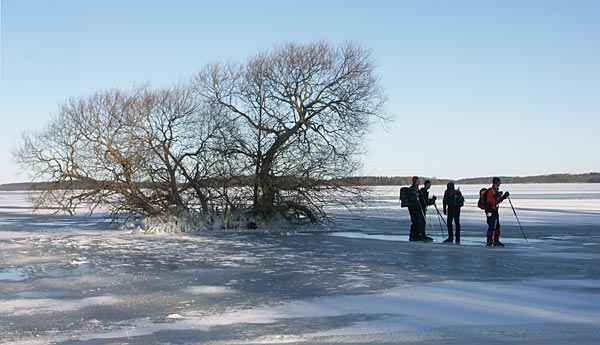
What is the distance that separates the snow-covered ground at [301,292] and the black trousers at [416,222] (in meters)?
0.50

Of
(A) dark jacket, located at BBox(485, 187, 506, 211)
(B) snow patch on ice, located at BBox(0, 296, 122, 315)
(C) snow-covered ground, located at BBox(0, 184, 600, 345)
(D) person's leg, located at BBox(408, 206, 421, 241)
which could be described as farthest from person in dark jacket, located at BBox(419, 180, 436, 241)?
(B) snow patch on ice, located at BBox(0, 296, 122, 315)

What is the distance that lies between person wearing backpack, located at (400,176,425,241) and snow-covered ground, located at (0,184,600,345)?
0.52 m

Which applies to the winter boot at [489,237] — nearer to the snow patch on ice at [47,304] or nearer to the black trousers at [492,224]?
the black trousers at [492,224]

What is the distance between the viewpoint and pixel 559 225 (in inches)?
815

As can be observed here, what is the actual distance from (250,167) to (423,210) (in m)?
7.10

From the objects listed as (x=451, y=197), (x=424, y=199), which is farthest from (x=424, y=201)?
(x=451, y=197)

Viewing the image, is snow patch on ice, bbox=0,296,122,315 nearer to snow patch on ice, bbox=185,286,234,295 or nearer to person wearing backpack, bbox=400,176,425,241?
snow patch on ice, bbox=185,286,234,295

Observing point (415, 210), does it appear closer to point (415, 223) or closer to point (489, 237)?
point (415, 223)

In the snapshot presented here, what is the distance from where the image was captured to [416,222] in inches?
636

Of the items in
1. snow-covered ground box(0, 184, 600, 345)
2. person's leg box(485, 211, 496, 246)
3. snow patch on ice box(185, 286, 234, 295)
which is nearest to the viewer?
snow-covered ground box(0, 184, 600, 345)

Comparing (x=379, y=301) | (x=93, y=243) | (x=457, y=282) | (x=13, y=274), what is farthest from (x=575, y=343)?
(x=93, y=243)

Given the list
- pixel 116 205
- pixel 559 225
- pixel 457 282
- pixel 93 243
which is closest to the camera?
pixel 457 282

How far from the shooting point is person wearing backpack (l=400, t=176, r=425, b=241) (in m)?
16.1

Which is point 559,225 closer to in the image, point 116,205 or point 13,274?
point 116,205
